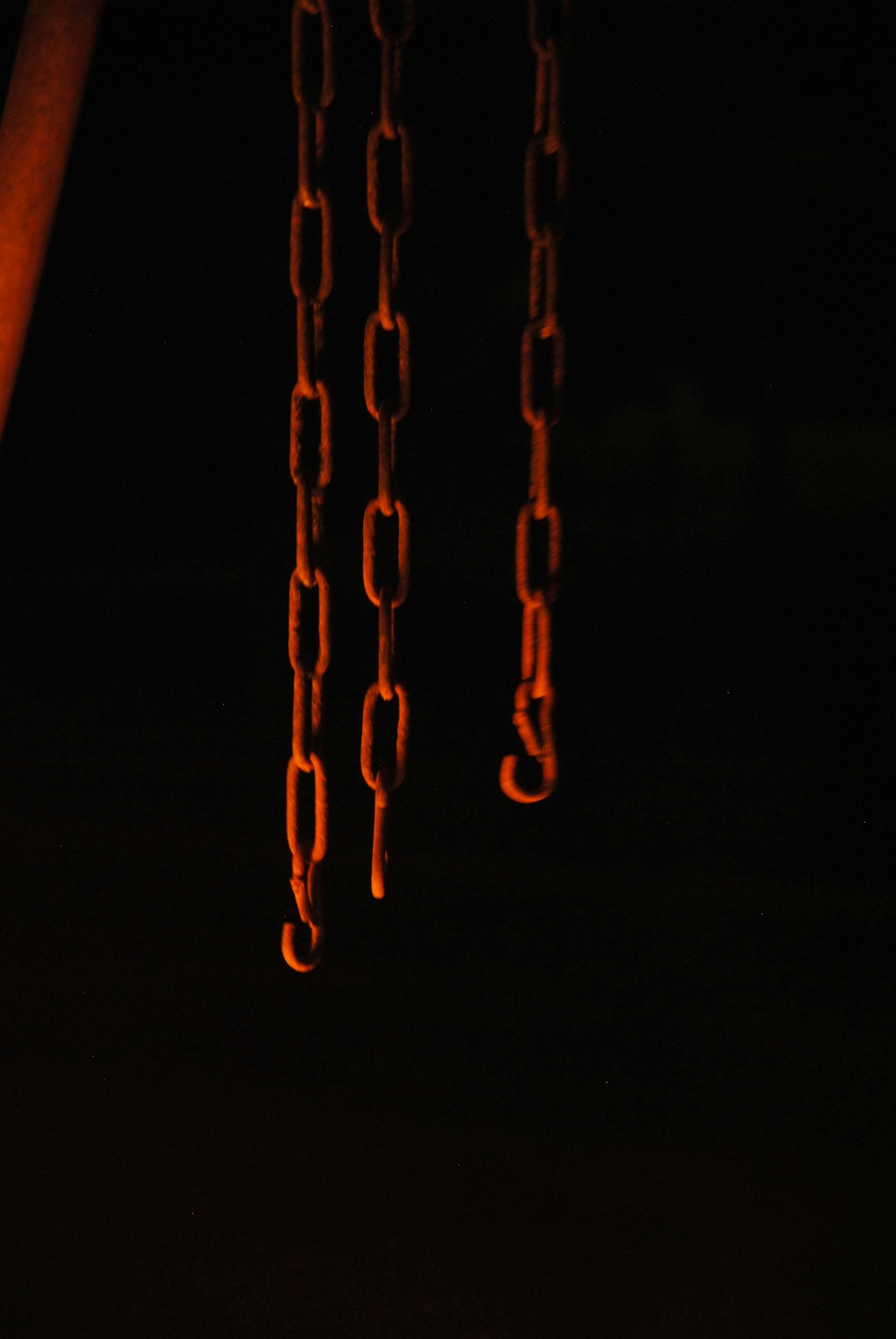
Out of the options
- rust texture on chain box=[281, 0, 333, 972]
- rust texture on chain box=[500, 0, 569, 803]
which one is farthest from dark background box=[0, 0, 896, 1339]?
rust texture on chain box=[500, 0, 569, 803]

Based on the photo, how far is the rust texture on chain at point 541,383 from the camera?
4.40ft

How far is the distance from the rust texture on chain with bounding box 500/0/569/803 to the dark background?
3.19ft

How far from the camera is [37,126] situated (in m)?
1.43

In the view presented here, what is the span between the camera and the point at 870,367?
10547 mm

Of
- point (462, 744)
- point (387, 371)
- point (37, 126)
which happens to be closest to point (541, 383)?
point (387, 371)

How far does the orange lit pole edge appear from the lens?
1432mm

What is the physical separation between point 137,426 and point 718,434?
969 cm

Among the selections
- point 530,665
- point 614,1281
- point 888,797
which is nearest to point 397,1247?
point 614,1281

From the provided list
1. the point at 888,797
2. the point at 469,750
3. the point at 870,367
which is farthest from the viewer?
the point at 870,367

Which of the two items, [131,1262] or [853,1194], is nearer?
[131,1262]

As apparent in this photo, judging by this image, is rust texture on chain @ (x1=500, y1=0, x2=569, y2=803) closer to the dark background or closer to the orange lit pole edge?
the orange lit pole edge

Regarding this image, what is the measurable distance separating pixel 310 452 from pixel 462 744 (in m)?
4.52

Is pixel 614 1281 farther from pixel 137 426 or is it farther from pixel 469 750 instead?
pixel 137 426

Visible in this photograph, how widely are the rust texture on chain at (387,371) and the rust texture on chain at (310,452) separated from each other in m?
0.05
